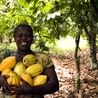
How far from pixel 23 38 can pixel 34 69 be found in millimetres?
355

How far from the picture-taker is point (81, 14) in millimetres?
3672

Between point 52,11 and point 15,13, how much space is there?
495mm

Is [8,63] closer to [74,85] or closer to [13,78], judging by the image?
[13,78]

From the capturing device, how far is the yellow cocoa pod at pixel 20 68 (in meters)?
2.22

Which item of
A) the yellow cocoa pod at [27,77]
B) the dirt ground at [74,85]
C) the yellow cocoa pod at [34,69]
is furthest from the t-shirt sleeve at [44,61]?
the dirt ground at [74,85]

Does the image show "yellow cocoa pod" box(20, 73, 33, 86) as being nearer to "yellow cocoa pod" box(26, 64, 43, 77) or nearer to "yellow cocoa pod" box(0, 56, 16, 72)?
"yellow cocoa pod" box(26, 64, 43, 77)

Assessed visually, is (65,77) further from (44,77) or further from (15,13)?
(44,77)

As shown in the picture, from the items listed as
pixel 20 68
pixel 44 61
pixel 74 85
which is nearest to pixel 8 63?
pixel 20 68

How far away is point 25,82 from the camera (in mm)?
2160

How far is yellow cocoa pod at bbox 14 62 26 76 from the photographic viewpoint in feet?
7.29

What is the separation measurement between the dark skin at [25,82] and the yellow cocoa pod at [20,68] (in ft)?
0.32

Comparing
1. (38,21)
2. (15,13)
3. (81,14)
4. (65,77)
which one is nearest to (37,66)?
(38,21)

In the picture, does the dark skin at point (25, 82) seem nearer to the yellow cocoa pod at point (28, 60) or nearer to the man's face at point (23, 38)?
the man's face at point (23, 38)

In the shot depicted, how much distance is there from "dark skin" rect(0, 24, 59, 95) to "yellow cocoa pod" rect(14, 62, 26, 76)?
0.10m
